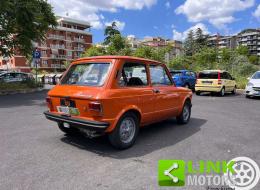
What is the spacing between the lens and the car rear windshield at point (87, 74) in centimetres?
511

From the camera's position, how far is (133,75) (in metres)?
5.64

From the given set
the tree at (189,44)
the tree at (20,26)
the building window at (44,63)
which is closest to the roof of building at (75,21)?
the building window at (44,63)

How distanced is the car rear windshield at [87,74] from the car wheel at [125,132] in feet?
2.99

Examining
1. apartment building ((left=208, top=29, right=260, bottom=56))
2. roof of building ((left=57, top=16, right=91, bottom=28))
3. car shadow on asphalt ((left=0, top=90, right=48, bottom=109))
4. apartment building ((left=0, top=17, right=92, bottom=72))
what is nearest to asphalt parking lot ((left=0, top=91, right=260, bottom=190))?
car shadow on asphalt ((left=0, top=90, right=48, bottom=109))

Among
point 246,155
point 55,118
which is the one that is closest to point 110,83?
point 55,118

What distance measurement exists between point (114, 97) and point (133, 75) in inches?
39.9

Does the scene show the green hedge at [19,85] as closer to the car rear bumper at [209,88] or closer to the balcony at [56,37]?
the car rear bumper at [209,88]

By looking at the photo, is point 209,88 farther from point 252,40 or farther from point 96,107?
point 252,40

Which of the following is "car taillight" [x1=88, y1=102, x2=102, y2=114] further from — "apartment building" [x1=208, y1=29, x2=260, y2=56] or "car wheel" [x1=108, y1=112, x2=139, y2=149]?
"apartment building" [x1=208, y1=29, x2=260, y2=56]

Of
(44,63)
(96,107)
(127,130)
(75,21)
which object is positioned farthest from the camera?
(75,21)

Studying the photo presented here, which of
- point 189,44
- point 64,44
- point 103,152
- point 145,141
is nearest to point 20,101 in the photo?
point 145,141

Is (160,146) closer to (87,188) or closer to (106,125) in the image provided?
(106,125)

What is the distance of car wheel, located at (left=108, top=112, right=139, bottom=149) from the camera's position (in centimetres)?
500

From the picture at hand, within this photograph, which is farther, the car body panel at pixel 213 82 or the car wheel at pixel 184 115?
the car body panel at pixel 213 82
